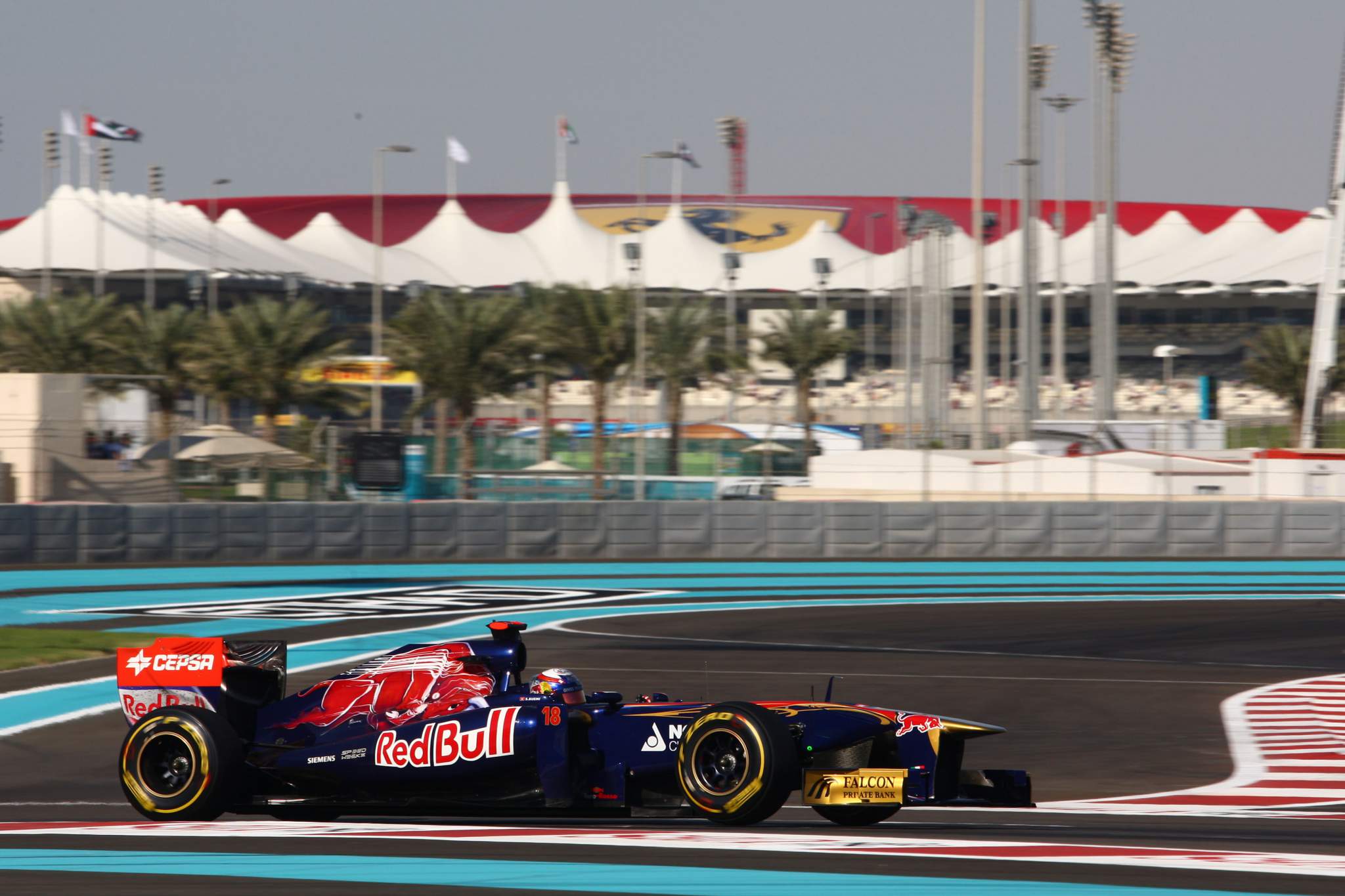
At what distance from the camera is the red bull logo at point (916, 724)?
6.72 m

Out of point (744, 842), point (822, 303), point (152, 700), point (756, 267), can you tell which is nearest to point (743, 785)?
point (744, 842)

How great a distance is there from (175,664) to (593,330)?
126 ft

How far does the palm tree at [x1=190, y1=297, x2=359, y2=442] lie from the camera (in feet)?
143

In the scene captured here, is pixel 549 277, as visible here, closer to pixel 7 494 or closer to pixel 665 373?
pixel 665 373

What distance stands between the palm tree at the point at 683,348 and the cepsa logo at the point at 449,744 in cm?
4325

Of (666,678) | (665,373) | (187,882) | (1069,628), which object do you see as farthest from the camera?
(665,373)

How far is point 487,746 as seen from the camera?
703cm

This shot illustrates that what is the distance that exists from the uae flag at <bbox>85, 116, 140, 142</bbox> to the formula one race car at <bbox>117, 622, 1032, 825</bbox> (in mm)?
59957

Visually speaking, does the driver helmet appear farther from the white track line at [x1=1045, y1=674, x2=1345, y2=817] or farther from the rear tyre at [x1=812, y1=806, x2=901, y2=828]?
the white track line at [x1=1045, y1=674, x2=1345, y2=817]

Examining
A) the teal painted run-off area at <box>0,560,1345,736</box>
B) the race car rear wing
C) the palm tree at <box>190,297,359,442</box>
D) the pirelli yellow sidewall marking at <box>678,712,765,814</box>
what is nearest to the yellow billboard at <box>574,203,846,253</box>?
the palm tree at <box>190,297,359,442</box>

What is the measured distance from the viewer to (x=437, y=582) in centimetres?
2269

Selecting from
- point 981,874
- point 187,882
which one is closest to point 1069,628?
point 981,874

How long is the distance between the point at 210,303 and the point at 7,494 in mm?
51784

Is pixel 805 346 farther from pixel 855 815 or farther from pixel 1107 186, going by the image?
pixel 855 815
